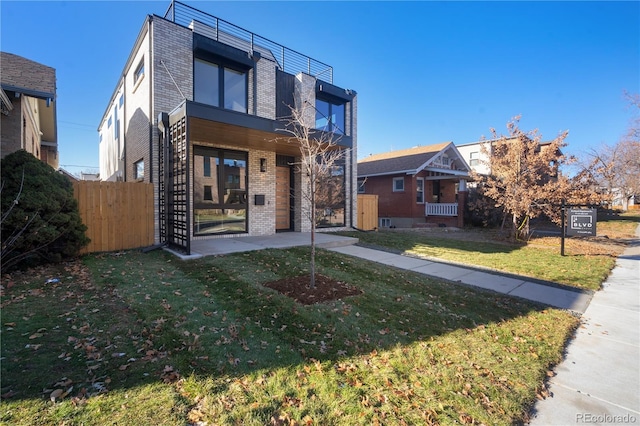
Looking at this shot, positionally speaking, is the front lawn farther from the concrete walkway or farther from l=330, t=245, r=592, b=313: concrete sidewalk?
l=330, t=245, r=592, b=313: concrete sidewalk

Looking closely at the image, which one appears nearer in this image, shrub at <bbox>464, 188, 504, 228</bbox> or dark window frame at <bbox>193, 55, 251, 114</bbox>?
dark window frame at <bbox>193, 55, 251, 114</bbox>

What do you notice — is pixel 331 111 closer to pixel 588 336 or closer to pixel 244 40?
pixel 244 40

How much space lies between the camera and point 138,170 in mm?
10789

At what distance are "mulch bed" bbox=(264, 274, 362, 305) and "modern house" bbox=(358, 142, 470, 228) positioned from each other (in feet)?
48.3

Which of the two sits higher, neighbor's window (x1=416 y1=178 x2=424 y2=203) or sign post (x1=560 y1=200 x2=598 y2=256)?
neighbor's window (x1=416 y1=178 x2=424 y2=203)

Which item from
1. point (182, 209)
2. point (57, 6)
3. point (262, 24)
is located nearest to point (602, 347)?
point (182, 209)

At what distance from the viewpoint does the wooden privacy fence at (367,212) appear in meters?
14.6

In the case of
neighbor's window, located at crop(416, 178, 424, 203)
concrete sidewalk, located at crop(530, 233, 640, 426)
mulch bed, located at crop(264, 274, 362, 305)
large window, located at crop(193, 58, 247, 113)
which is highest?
large window, located at crop(193, 58, 247, 113)

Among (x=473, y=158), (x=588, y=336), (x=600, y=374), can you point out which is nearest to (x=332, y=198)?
(x=588, y=336)

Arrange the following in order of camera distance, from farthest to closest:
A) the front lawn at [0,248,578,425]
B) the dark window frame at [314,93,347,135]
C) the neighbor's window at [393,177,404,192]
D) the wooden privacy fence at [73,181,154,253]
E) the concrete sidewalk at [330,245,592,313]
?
the neighbor's window at [393,177,404,192], the dark window frame at [314,93,347,135], the wooden privacy fence at [73,181,154,253], the concrete sidewalk at [330,245,592,313], the front lawn at [0,248,578,425]

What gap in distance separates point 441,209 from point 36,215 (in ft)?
64.6

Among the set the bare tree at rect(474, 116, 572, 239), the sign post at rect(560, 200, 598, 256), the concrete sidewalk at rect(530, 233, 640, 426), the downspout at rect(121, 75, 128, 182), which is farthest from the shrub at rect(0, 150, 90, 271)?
the bare tree at rect(474, 116, 572, 239)

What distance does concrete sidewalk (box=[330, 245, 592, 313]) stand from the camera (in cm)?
543

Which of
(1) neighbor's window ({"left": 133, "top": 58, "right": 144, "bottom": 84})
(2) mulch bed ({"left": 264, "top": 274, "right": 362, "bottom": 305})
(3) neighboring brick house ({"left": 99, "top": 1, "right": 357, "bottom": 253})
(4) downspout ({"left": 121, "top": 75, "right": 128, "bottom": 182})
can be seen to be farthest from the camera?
(4) downspout ({"left": 121, "top": 75, "right": 128, "bottom": 182})
